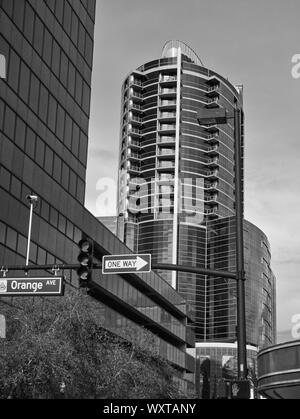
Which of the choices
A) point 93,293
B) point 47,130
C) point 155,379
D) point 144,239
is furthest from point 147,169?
point 155,379

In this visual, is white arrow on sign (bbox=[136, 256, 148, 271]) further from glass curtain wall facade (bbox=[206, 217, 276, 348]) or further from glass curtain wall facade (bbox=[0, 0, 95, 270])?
glass curtain wall facade (bbox=[206, 217, 276, 348])

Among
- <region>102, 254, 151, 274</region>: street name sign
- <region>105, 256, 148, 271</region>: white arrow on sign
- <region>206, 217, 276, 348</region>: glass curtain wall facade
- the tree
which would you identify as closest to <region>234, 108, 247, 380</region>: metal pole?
<region>102, 254, 151, 274</region>: street name sign

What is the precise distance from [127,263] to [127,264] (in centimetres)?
4

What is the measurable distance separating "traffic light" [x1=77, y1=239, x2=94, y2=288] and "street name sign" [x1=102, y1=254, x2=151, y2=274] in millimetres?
1293

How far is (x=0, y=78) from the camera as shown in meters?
40.7

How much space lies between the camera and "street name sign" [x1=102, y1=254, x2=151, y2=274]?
60.7 feet

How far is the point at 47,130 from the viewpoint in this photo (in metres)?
47.4

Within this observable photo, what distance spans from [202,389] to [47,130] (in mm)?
156065

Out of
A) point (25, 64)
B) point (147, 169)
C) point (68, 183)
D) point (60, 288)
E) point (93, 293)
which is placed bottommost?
point (60, 288)

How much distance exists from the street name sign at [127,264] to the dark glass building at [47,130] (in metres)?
21.3

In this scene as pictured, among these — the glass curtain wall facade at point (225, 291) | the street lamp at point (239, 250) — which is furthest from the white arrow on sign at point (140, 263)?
the glass curtain wall facade at point (225, 291)

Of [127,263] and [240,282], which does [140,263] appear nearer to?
[127,263]
